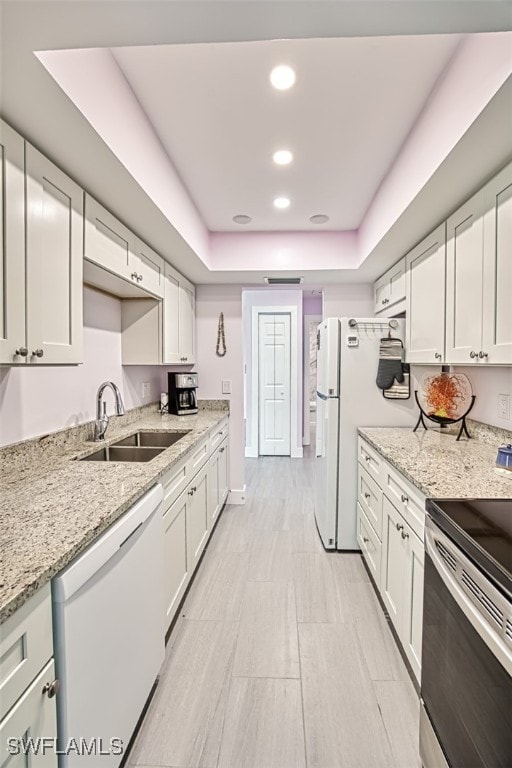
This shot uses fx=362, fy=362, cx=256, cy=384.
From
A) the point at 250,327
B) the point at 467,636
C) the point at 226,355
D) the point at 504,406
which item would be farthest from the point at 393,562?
the point at 250,327

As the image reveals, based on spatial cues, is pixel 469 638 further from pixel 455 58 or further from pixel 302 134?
pixel 302 134

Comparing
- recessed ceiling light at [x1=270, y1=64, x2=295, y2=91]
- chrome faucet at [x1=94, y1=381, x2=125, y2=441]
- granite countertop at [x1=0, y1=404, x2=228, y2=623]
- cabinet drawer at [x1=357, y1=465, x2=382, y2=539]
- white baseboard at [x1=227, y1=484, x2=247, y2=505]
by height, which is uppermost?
recessed ceiling light at [x1=270, y1=64, x2=295, y2=91]

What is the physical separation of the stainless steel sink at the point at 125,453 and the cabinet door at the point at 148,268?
0.99 metres

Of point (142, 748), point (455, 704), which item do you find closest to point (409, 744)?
point (455, 704)

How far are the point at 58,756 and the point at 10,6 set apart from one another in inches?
69.7

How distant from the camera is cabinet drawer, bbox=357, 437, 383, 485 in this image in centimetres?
210

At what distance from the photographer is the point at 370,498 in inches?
89.4

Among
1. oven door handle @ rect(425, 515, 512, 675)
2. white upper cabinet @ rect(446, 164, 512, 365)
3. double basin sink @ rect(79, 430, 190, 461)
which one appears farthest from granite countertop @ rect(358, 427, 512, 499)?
double basin sink @ rect(79, 430, 190, 461)

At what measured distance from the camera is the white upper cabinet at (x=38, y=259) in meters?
1.15

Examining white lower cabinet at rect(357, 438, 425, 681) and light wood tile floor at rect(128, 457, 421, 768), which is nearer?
light wood tile floor at rect(128, 457, 421, 768)

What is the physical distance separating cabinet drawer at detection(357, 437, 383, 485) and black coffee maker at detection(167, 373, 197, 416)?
59.8 inches

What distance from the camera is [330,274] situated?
324 cm

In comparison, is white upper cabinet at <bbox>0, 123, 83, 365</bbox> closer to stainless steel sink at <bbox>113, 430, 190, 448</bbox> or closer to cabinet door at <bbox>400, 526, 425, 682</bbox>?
stainless steel sink at <bbox>113, 430, 190, 448</bbox>

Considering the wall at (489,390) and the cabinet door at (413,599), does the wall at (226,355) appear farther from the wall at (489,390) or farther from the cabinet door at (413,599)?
the cabinet door at (413,599)
